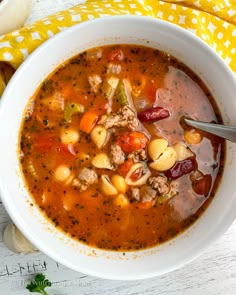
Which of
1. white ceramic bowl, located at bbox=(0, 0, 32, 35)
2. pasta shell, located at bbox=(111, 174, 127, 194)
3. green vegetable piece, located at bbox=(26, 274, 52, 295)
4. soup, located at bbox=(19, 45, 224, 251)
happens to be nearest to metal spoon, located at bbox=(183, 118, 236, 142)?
soup, located at bbox=(19, 45, 224, 251)

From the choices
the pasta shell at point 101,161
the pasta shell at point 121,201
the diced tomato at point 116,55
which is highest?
the diced tomato at point 116,55

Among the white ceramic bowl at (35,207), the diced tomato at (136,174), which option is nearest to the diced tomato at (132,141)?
the diced tomato at (136,174)

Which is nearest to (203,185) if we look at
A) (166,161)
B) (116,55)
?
(166,161)

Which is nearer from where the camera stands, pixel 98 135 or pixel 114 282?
pixel 98 135

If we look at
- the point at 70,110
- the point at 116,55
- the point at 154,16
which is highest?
the point at 154,16

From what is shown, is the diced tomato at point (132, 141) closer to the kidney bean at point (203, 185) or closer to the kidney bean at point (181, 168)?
the kidney bean at point (181, 168)

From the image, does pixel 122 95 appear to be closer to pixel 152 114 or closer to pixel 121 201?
pixel 152 114

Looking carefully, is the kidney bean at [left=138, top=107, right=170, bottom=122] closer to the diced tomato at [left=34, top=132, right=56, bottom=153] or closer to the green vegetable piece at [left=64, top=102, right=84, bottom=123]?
the green vegetable piece at [left=64, top=102, right=84, bottom=123]

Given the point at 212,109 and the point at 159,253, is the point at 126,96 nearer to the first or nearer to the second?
the point at 212,109
